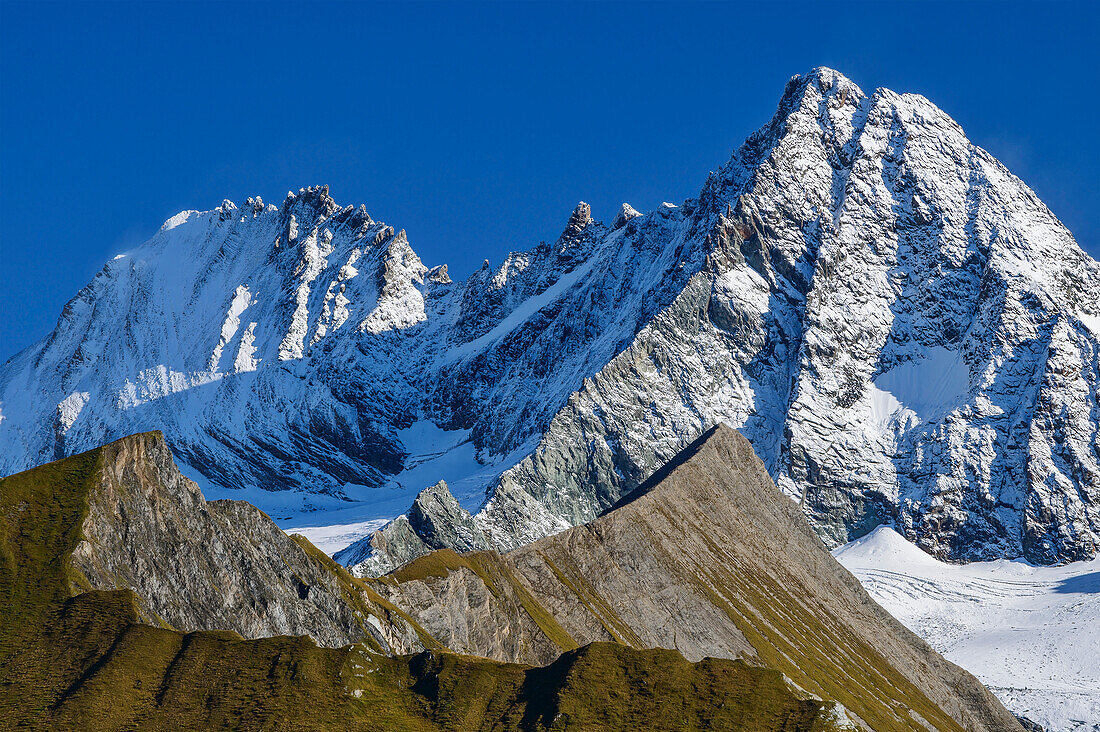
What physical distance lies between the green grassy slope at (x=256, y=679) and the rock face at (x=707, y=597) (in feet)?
102

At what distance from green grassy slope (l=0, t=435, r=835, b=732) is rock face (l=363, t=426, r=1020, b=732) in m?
31.0

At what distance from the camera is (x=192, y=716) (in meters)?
71.2

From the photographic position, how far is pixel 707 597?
5610 inches

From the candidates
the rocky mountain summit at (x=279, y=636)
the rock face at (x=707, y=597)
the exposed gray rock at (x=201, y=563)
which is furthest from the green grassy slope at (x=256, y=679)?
the rock face at (x=707, y=597)

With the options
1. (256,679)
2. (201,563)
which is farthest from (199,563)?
(256,679)

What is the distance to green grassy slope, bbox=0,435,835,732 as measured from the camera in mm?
71062

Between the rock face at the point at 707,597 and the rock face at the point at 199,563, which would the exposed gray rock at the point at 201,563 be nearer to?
the rock face at the point at 199,563

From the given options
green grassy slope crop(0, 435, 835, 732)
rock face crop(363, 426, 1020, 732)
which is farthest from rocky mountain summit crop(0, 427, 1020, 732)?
rock face crop(363, 426, 1020, 732)

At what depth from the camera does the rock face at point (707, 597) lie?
389 ft

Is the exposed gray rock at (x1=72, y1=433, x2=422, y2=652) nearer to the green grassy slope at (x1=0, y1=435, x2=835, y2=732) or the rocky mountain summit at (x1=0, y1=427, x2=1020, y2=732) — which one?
the rocky mountain summit at (x1=0, y1=427, x2=1020, y2=732)

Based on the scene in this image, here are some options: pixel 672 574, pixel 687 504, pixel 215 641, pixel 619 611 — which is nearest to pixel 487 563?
pixel 619 611

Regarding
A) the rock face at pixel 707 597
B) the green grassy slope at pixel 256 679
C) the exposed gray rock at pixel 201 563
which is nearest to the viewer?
the green grassy slope at pixel 256 679

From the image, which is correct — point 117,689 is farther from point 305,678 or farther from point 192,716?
point 305,678

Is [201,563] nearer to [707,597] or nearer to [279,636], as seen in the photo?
[279,636]
